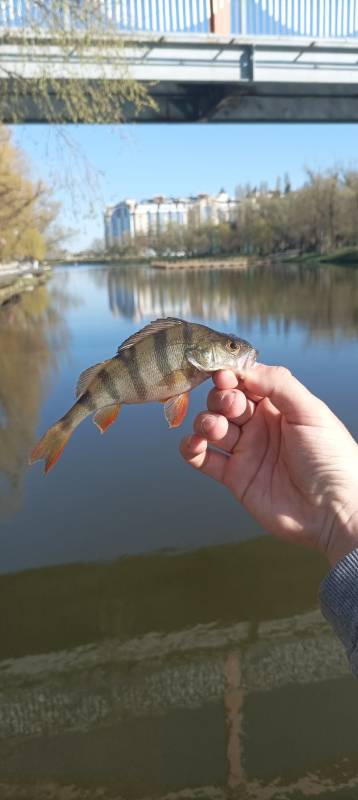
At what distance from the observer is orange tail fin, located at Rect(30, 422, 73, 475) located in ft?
8.95

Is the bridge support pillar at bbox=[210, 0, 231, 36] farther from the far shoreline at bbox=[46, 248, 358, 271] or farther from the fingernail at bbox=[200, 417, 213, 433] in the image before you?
the far shoreline at bbox=[46, 248, 358, 271]


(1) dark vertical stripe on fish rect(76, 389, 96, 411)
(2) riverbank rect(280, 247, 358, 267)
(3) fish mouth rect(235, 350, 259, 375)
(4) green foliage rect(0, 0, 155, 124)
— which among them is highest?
(4) green foliage rect(0, 0, 155, 124)

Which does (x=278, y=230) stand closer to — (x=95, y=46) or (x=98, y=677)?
(x=95, y=46)

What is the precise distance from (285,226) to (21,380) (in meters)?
86.5

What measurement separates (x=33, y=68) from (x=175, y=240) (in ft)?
428

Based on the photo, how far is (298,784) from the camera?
3059mm

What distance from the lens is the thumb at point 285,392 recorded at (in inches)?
102

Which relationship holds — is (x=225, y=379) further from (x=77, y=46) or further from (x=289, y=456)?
(x=77, y=46)

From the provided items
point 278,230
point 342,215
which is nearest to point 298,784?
point 342,215

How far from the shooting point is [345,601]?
1935mm

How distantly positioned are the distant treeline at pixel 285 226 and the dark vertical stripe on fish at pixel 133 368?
76.7 meters

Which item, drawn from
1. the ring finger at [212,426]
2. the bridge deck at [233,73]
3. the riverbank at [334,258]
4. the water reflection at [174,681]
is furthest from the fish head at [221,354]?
the riverbank at [334,258]

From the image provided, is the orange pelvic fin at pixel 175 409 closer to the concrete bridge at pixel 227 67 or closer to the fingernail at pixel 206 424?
the fingernail at pixel 206 424

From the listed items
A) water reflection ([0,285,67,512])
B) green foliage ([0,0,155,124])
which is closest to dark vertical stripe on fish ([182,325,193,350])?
Answer: water reflection ([0,285,67,512])
